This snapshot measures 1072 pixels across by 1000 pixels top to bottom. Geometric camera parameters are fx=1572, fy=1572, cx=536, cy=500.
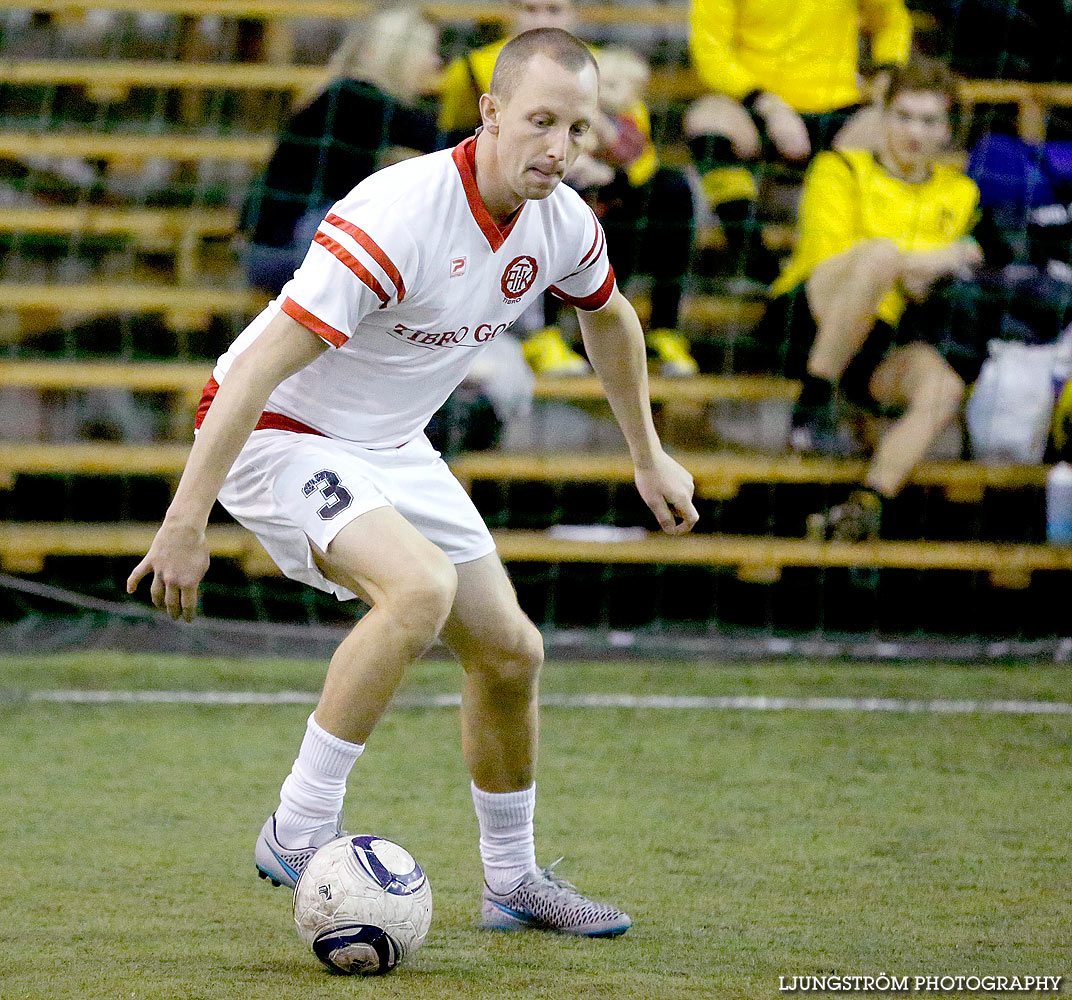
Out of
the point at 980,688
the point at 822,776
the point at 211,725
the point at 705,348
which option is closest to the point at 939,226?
the point at 705,348

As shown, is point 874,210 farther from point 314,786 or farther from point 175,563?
point 175,563

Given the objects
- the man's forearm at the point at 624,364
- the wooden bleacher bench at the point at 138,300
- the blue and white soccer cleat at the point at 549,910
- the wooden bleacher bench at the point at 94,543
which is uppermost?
the man's forearm at the point at 624,364

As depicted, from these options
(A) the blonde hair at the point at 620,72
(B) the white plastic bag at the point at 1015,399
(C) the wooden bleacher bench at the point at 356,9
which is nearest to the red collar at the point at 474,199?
(A) the blonde hair at the point at 620,72

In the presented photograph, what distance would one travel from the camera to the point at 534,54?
→ 8.90ft

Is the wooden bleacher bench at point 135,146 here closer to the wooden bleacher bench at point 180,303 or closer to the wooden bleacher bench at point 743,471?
the wooden bleacher bench at point 180,303

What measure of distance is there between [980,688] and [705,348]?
2301 mm

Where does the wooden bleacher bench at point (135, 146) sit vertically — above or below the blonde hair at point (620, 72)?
below

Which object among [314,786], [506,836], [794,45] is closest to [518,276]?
[314,786]

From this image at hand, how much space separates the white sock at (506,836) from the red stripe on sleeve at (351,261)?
105 cm

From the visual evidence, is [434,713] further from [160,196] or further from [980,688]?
[160,196]

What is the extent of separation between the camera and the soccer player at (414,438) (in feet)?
8.67

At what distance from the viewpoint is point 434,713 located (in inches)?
205

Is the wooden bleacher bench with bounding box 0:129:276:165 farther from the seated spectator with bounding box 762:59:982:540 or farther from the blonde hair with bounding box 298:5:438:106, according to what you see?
the seated spectator with bounding box 762:59:982:540

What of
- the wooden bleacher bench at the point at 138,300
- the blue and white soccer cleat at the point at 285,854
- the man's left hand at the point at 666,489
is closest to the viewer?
the blue and white soccer cleat at the point at 285,854
